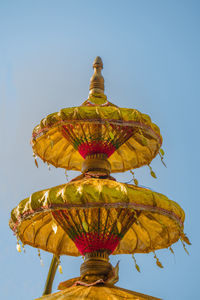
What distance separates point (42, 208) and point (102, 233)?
1.32 metres

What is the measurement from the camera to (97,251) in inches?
330

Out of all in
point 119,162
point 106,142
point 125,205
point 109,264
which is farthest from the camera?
point 119,162

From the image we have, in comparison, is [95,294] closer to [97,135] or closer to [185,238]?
[185,238]

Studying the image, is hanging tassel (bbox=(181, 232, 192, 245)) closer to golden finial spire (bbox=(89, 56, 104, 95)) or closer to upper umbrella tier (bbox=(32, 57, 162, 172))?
upper umbrella tier (bbox=(32, 57, 162, 172))

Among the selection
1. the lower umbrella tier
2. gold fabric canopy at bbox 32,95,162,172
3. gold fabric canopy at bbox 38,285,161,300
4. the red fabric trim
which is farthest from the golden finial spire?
gold fabric canopy at bbox 38,285,161,300

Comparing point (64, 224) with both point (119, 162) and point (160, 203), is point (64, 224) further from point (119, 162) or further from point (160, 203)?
point (119, 162)

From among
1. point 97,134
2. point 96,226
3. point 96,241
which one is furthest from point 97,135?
point 96,241

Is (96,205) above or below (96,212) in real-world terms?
below

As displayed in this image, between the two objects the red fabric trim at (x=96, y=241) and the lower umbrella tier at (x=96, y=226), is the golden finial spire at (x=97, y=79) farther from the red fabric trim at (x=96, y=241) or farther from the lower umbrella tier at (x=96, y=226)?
the red fabric trim at (x=96, y=241)

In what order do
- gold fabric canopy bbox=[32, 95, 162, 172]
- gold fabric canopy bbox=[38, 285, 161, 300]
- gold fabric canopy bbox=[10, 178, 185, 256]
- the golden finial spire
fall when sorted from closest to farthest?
gold fabric canopy bbox=[38, 285, 161, 300] < gold fabric canopy bbox=[10, 178, 185, 256] < gold fabric canopy bbox=[32, 95, 162, 172] < the golden finial spire

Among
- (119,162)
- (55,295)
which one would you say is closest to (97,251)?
(55,295)

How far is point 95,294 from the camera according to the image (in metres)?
7.28

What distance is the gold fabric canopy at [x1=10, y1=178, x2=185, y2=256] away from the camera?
24.5 ft

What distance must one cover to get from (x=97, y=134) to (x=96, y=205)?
7.61 feet
